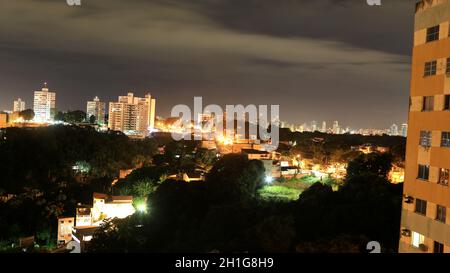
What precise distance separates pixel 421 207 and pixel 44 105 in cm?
4758

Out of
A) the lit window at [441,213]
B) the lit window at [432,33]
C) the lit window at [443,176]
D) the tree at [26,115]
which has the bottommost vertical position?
the lit window at [441,213]

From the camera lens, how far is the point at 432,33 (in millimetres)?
4602

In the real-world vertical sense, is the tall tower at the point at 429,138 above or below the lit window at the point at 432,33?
below

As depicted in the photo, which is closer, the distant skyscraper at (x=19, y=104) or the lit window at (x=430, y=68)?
the lit window at (x=430, y=68)

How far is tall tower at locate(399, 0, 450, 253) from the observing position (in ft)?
14.4

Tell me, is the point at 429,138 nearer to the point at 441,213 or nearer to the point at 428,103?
the point at 428,103

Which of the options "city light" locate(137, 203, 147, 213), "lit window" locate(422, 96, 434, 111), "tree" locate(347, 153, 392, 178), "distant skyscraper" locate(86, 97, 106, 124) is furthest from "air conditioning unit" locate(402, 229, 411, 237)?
"distant skyscraper" locate(86, 97, 106, 124)

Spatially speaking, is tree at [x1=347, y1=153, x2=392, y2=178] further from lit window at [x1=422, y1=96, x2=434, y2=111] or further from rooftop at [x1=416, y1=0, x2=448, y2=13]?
rooftop at [x1=416, y1=0, x2=448, y2=13]

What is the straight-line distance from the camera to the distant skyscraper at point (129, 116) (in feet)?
148

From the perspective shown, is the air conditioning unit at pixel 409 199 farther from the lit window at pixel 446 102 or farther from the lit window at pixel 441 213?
the lit window at pixel 446 102

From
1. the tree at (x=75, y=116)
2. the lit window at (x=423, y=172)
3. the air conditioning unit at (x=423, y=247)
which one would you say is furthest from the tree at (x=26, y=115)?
the air conditioning unit at (x=423, y=247)

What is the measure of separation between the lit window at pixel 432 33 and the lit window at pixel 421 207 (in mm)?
1693

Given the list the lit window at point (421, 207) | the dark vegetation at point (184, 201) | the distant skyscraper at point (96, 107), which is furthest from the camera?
the distant skyscraper at point (96, 107)
